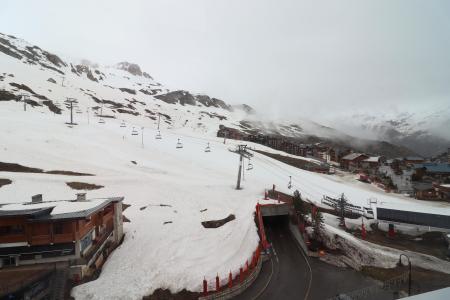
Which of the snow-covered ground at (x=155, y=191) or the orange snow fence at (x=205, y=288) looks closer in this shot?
the orange snow fence at (x=205, y=288)

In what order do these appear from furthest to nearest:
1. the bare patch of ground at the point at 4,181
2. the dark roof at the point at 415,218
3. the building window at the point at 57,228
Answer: the dark roof at the point at 415,218 < the bare patch of ground at the point at 4,181 < the building window at the point at 57,228

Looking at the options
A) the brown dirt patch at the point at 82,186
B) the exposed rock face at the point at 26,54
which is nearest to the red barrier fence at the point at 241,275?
the brown dirt patch at the point at 82,186

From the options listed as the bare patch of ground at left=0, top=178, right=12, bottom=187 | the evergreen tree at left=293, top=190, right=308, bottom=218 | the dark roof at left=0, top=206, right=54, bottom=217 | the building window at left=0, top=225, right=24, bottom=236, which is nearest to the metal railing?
the evergreen tree at left=293, top=190, right=308, bottom=218

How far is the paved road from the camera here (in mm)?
21016

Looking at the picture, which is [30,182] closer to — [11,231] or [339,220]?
[11,231]

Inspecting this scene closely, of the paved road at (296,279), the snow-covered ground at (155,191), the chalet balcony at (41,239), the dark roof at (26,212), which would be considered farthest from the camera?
the snow-covered ground at (155,191)

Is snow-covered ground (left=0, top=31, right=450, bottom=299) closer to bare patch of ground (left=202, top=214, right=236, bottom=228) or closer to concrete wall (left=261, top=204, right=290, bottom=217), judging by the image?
bare patch of ground (left=202, top=214, right=236, bottom=228)

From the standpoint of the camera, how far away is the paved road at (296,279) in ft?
68.9

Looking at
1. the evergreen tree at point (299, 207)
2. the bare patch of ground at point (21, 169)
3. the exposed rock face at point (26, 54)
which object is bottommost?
the evergreen tree at point (299, 207)

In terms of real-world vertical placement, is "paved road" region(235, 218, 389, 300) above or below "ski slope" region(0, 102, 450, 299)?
below

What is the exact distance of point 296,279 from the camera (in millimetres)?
23406

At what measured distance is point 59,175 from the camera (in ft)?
124

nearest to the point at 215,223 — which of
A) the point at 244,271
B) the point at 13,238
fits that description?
the point at 244,271

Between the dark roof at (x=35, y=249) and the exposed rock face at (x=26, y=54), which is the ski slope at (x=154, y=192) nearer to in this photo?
the dark roof at (x=35, y=249)
